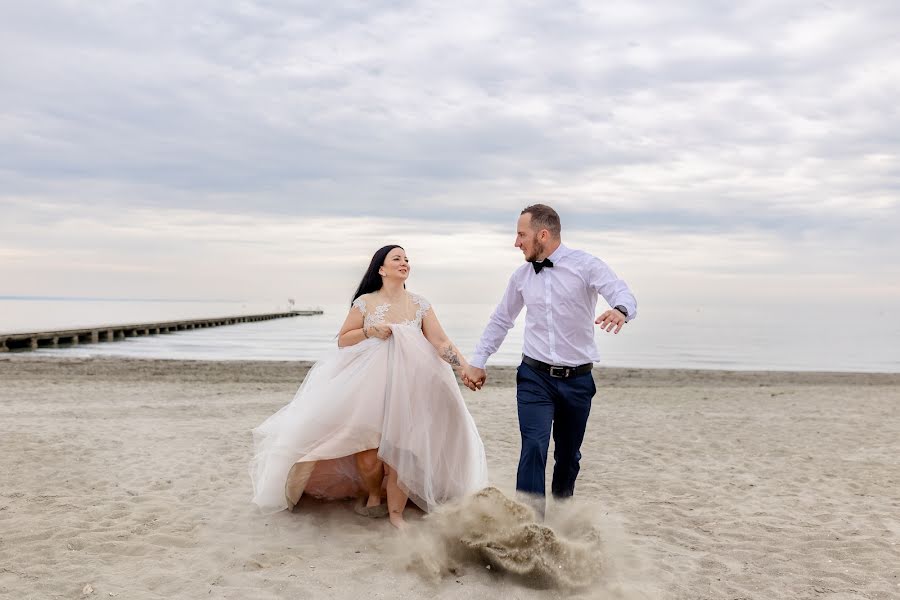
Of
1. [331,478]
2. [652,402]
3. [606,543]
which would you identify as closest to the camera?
[606,543]

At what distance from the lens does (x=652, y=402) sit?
17.0 meters

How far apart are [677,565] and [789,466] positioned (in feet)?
16.1

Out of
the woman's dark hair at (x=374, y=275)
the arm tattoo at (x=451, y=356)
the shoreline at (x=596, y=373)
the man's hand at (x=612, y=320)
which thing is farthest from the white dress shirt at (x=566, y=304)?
the shoreline at (x=596, y=373)

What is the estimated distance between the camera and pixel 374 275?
20.0 feet

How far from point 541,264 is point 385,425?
1.78 m

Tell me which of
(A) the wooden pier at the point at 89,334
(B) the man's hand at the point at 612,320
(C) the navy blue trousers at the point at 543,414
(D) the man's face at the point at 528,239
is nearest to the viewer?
(B) the man's hand at the point at 612,320

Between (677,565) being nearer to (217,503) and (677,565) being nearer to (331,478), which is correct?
(331,478)

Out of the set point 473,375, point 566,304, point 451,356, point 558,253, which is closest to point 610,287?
point 566,304

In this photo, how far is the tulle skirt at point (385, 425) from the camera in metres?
5.64

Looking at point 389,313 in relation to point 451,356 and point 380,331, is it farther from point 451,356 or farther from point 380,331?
point 451,356

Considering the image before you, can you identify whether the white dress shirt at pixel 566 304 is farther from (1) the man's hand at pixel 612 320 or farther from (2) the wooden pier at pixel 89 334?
A: (2) the wooden pier at pixel 89 334

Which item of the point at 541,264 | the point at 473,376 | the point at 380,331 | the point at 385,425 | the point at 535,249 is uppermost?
the point at 535,249

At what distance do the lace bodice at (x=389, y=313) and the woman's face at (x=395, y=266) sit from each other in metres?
0.26

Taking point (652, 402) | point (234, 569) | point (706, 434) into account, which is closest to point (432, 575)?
point (234, 569)
